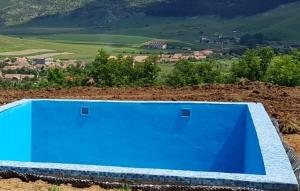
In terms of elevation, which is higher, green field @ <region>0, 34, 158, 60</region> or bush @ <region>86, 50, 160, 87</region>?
bush @ <region>86, 50, 160, 87</region>

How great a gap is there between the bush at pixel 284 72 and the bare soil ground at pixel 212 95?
2194 millimetres

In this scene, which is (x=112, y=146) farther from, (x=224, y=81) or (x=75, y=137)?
(x=224, y=81)

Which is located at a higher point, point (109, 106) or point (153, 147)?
point (109, 106)

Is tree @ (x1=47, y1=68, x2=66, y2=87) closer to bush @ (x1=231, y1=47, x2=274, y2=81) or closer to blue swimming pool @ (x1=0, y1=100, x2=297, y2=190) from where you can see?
bush @ (x1=231, y1=47, x2=274, y2=81)

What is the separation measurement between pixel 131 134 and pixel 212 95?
5.01 metres

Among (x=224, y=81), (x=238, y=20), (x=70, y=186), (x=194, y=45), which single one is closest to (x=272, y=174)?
(x=70, y=186)

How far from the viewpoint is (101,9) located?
133500 mm

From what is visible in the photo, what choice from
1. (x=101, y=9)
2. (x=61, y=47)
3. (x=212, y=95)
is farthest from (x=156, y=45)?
(x=212, y=95)

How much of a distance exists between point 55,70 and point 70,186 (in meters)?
15.3

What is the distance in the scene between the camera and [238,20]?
117m

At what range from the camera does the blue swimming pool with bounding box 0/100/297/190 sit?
Answer: 839 cm

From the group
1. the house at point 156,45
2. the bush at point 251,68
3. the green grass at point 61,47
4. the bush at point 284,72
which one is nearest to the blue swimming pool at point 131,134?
the bush at point 284,72

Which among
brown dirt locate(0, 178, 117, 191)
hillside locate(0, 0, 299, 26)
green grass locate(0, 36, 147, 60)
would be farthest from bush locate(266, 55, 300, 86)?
hillside locate(0, 0, 299, 26)

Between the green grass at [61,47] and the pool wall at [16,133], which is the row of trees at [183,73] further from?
the green grass at [61,47]
